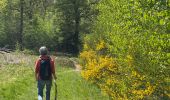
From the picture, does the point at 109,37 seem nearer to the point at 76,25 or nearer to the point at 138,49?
the point at 138,49

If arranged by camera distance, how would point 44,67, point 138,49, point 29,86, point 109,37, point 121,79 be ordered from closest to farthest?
point 44,67 → point 138,49 → point 121,79 → point 29,86 → point 109,37

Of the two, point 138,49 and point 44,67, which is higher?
point 44,67

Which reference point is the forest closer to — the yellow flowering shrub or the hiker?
the yellow flowering shrub

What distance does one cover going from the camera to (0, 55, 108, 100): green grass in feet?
83.2

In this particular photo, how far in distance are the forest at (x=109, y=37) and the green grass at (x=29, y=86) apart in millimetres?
1156

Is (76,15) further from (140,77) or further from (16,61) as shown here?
(140,77)

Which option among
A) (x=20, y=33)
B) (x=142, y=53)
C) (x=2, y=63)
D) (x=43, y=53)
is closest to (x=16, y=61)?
(x=2, y=63)

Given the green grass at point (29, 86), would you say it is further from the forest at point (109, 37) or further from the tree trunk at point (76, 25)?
the tree trunk at point (76, 25)

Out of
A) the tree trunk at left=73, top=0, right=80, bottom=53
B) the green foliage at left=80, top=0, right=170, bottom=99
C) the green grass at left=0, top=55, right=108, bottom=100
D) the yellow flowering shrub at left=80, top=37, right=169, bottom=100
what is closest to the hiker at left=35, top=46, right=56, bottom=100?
the green foliage at left=80, top=0, right=170, bottom=99

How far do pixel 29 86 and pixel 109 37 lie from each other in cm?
789

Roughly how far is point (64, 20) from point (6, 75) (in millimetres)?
41402

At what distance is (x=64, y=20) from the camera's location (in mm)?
74438

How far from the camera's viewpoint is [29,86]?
3003 cm

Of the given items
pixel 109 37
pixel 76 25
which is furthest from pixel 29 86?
pixel 76 25
